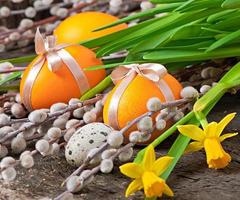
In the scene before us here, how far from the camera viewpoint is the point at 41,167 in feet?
2.41

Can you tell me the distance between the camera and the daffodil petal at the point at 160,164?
62 centimetres

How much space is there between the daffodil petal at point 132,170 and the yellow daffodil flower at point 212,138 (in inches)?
2.8

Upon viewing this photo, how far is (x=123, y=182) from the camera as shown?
2.23 ft

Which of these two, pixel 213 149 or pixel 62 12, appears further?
pixel 62 12

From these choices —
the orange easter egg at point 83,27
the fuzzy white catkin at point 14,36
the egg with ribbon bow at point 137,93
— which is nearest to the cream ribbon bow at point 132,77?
the egg with ribbon bow at point 137,93

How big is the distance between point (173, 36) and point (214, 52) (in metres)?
0.06

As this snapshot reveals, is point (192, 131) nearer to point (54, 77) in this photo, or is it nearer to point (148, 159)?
point (148, 159)

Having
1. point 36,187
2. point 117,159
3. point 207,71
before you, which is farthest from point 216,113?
point 36,187

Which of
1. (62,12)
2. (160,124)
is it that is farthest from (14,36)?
(160,124)

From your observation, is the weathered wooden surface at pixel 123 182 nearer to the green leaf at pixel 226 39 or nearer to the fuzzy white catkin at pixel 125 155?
the fuzzy white catkin at pixel 125 155

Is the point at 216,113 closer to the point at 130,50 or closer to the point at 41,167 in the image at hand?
the point at 130,50

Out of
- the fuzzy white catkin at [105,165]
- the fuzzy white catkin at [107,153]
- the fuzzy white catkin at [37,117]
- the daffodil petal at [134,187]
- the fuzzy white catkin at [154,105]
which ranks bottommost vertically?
the daffodil petal at [134,187]

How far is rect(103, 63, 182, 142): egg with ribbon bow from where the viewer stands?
76cm

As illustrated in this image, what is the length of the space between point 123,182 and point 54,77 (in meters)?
0.23
